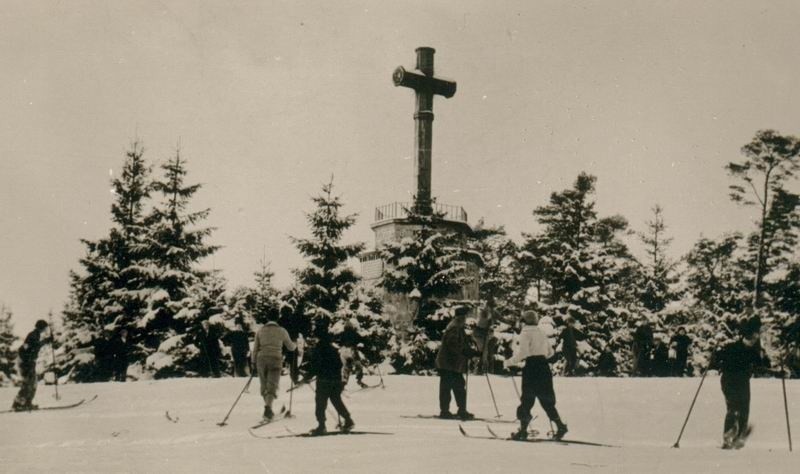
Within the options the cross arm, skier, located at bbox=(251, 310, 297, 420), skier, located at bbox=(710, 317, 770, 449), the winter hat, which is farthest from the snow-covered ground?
the cross arm

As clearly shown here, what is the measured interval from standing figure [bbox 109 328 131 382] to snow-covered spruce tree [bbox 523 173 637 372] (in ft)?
56.6

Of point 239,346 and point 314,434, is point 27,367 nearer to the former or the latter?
point 239,346

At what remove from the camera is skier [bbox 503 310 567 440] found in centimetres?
1057

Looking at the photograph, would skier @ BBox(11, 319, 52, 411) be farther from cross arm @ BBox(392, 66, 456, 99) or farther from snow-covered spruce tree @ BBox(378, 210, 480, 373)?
cross arm @ BBox(392, 66, 456, 99)

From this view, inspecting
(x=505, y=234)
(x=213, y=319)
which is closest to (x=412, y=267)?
(x=213, y=319)

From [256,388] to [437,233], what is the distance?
1318cm

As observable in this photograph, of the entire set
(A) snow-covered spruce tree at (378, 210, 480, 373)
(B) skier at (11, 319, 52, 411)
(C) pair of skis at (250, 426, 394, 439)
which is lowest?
(C) pair of skis at (250, 426, 394, 439)

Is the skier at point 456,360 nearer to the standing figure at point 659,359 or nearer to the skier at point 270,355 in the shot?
the skier at point 270,355

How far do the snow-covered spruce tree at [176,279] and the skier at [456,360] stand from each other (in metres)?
14.4

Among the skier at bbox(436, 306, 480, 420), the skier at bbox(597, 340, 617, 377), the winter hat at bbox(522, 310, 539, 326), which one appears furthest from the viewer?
the skier at bbox(597, 340, 617, 377)

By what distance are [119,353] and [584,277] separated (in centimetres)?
1969

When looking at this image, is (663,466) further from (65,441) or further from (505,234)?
(505,234)

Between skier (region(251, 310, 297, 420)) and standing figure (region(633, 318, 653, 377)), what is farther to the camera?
standing figure (region(633, 318, 653, 377))

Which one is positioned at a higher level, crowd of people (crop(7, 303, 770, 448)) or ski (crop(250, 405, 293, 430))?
crowd of people (crop(7, 303, 770, 448))
